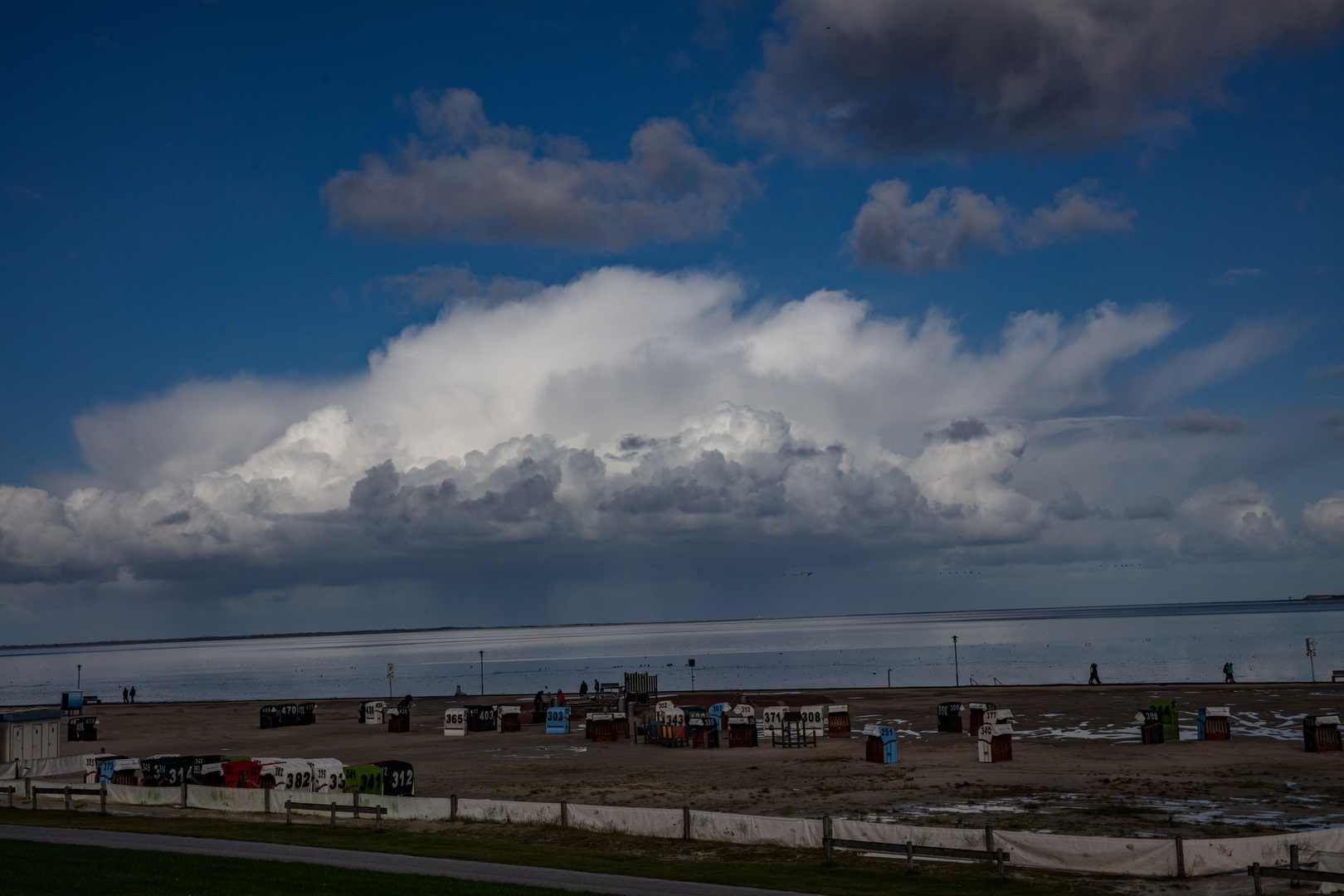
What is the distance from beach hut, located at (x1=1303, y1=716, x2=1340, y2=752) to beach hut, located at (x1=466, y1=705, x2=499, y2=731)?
42762 millimetres

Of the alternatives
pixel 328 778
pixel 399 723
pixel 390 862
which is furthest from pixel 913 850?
pixel 399 723

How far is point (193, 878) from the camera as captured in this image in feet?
65.1

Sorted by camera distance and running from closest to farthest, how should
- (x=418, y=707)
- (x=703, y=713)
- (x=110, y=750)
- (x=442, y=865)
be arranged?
(x=442, y=865) < (x=703, y=713) < (x=110, y=750) < (x=418, y=707)

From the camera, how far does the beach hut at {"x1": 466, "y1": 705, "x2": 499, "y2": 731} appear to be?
62500 millimetres

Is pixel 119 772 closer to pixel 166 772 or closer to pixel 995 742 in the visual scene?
pixel 166 772

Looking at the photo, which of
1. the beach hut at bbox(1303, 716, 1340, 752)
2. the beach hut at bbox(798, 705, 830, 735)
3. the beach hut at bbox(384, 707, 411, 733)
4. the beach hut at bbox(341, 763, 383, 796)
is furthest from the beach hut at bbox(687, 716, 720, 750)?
the beach hut at bbox(1303, 716, 1340, 752)

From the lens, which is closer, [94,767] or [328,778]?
[328,778]

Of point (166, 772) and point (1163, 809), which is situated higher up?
point (166, 772)

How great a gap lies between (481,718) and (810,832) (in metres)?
41.6

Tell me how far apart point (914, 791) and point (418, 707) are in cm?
5750

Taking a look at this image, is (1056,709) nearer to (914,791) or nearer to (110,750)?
(914,791)

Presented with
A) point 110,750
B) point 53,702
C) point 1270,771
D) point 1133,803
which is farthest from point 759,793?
point 53,702

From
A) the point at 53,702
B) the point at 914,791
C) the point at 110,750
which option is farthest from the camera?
the point at 53,702

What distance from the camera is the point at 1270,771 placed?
37000mm
